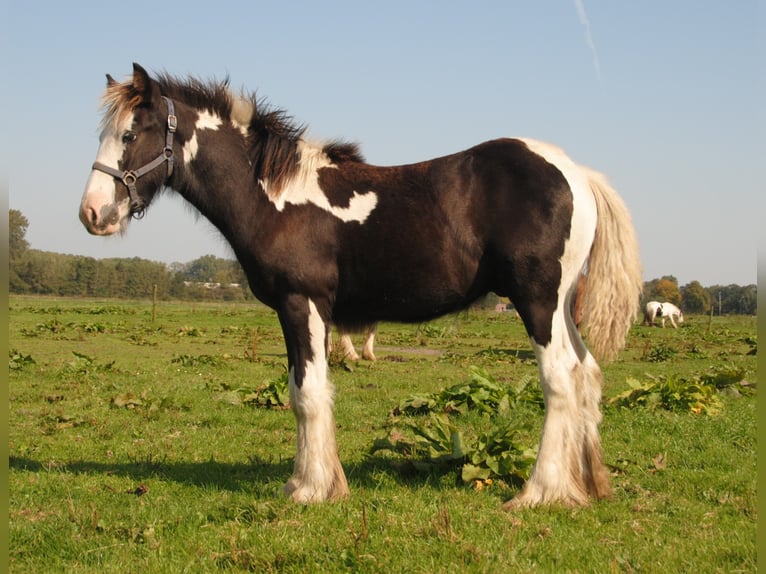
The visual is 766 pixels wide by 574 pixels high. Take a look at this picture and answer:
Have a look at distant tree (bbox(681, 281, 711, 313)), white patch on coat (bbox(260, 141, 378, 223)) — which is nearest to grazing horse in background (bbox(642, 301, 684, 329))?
white patch on coat (bbox(260, 141, 378, 223))

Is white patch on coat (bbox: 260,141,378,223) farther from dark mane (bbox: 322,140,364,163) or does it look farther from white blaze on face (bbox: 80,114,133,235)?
white blaze on face (bbox: 80,114,133,235)

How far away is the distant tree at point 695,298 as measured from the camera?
84.1m

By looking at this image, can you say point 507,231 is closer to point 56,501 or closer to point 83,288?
point 56,501

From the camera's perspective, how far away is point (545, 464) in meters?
5.04

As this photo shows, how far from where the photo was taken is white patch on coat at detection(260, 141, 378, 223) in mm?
5461

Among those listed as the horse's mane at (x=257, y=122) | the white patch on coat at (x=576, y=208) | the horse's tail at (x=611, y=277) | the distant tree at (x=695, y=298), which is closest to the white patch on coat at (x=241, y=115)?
the horse's mane at (x=257, y=122)

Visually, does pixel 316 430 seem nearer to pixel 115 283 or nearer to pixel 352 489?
pixel 352 489

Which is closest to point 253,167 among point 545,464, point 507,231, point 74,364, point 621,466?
point 507,231

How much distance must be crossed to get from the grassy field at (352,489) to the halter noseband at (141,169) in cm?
239

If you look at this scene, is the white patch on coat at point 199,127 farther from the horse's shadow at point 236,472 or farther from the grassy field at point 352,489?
the horse's shadow at point 236,472

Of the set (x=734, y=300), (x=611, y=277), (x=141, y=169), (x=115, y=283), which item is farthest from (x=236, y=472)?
(x=734, y=300)

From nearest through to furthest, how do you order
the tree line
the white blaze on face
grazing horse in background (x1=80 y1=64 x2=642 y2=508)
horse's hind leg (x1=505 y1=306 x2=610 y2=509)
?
horse's hind leg (x1=505 y1=306 x2=610 y2=509)
grazing horse in background (x1=80 y1=64 x2=642 y2=508)
the white blaze on face
the tree line

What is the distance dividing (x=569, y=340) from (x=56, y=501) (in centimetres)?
433

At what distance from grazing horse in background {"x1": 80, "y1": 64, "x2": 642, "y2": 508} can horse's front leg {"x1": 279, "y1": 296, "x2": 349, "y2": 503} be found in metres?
0.01
